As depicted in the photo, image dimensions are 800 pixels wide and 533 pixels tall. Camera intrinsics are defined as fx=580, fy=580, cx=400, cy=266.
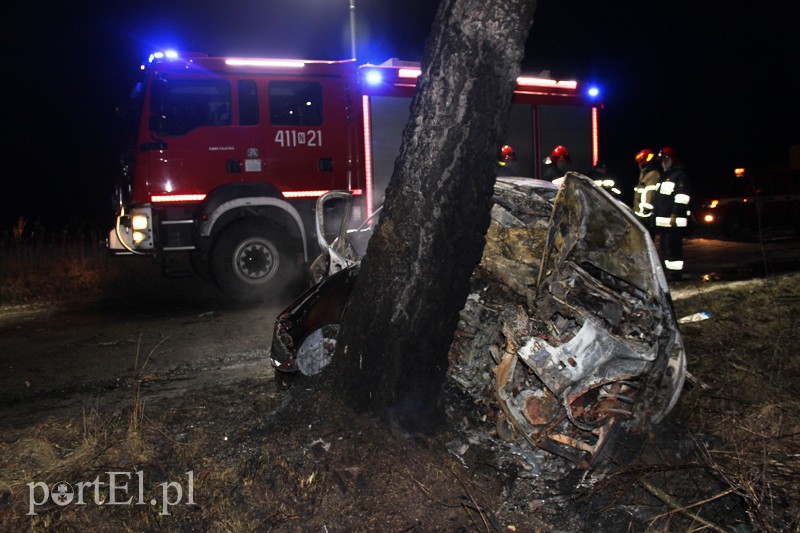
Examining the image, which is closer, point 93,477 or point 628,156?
point 93,477

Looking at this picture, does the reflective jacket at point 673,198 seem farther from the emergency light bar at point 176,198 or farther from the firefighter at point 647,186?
the emergency light bar at point 176,198

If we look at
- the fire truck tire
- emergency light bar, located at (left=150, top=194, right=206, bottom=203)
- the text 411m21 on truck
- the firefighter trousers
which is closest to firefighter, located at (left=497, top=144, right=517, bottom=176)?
the text 411m21 on truck

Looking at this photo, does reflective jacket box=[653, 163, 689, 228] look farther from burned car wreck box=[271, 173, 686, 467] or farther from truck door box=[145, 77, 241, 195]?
truck door box=[145, 77, 241, 195]

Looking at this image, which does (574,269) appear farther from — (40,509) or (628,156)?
(628,156)

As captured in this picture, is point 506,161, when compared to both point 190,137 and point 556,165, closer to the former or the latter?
point 556,165

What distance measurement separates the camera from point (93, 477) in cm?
239

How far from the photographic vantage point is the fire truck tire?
7.14 metres

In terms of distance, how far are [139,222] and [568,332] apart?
19.0ft

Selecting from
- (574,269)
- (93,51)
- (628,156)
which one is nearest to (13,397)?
(574,269)

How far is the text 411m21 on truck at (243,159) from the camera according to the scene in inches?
275

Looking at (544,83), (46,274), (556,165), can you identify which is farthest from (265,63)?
(544,83)

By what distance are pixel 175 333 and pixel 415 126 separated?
380 cm

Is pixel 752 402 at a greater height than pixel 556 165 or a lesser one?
lesser

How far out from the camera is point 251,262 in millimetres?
7297
